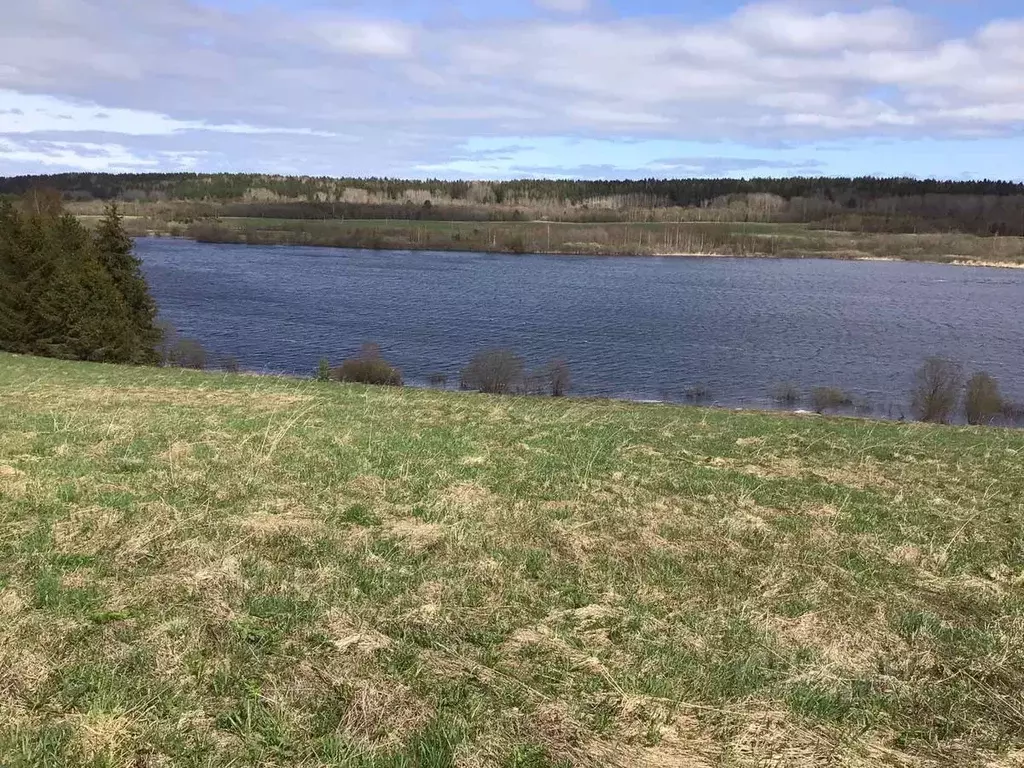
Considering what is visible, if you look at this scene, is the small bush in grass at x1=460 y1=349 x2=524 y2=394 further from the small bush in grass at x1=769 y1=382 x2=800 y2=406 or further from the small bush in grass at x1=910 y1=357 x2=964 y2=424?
the small bush in grass at x1=910 y1=357 x2=964 y2=424

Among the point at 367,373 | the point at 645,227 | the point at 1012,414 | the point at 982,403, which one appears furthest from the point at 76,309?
the point at 645,227

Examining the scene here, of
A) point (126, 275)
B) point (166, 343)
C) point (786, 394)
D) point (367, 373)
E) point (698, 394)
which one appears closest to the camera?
point (126, 275)

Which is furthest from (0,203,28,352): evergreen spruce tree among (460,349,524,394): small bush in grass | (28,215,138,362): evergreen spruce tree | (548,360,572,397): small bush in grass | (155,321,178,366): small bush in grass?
(548,360,572,397): small bush in grass

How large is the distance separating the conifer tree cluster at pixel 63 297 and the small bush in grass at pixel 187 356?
18.1 feet

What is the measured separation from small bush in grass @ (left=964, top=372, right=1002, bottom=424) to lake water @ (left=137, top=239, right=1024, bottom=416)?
3.23 m

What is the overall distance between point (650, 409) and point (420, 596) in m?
14.2

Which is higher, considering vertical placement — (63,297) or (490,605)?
(63,297)

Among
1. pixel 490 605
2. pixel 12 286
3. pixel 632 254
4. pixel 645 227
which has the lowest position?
pixel 490 605

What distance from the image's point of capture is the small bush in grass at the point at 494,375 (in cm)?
3959

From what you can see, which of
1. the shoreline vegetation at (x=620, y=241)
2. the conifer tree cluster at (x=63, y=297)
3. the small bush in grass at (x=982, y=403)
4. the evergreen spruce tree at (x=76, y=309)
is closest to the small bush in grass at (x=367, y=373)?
the conifer tree cluster at (x=63, y=297)

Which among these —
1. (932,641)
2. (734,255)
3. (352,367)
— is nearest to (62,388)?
(932,641)

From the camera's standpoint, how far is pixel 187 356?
4206 cm

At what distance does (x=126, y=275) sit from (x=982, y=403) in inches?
1736

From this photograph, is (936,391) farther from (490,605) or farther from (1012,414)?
(490,605)
